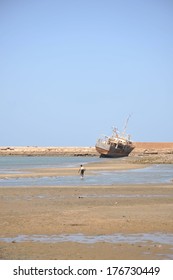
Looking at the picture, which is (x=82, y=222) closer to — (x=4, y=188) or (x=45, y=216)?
(x=45, y=216)

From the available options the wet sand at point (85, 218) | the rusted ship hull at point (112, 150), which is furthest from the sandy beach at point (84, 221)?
the rusted ship hull at point (112, 150)

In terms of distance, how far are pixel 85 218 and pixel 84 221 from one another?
0.64 metres

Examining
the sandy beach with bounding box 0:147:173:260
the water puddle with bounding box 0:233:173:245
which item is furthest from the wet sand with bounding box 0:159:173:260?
the water puddle with bounding box 0:233:173:245

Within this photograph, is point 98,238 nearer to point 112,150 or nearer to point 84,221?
point 84,221

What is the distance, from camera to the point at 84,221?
16.5 m

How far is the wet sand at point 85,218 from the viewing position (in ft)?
39.8

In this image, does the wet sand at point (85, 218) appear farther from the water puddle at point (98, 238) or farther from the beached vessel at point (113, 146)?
the beached vessel at point (113, 146)

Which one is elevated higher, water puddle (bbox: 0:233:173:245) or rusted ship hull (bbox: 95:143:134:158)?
rusted ship hull (bbox: 95:143:134:158)

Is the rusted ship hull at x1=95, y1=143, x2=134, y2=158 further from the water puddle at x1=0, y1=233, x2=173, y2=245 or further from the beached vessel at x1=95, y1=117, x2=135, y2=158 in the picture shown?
the water puddle at x1=0, y1=233, x2=173, y2=245

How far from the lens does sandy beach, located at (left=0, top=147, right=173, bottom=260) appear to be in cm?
1213

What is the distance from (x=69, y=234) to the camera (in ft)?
46.9

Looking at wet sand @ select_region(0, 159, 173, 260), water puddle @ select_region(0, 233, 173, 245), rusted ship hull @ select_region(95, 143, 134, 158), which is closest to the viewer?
wet sand @ select_region(0, 159, 173, 260)

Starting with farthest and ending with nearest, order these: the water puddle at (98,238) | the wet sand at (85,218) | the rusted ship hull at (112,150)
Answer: the rusted ship hull at (112,150) < the water puddle at (98,238) < the wet sand at (85,218)
